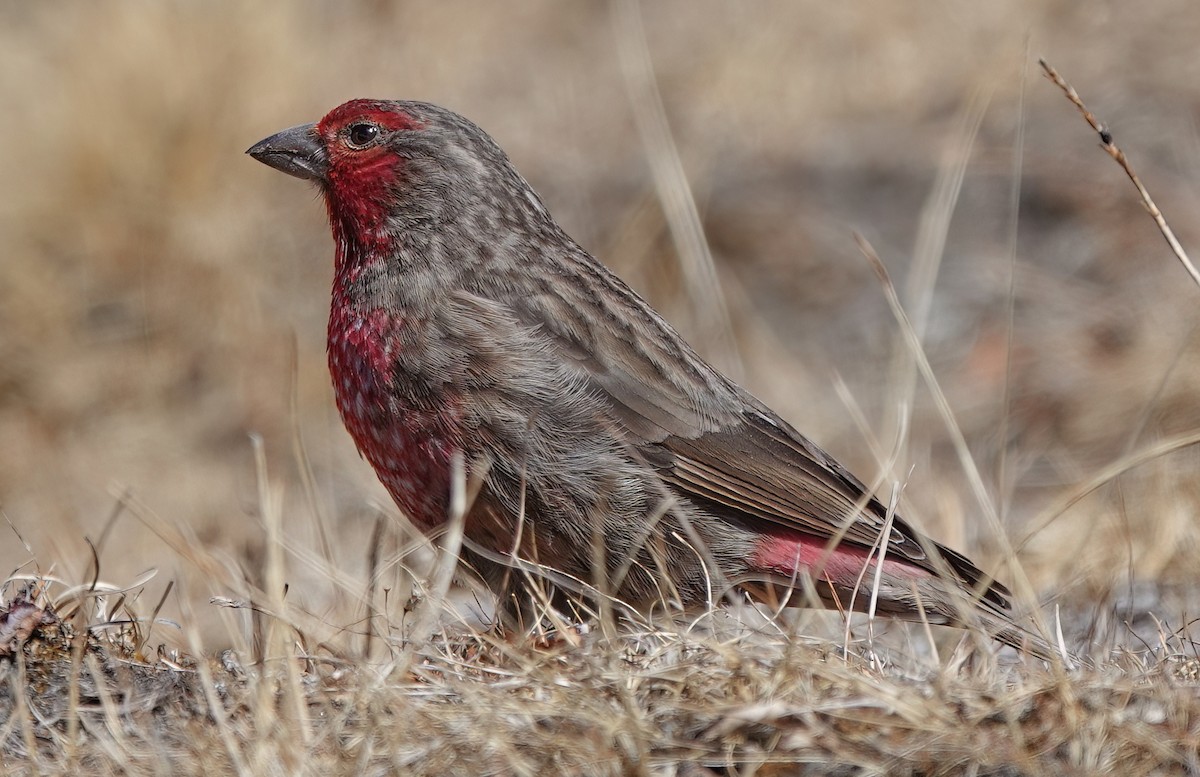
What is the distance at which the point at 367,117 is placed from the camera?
4812 millimetres

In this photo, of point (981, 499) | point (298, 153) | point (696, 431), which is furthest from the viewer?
point (298, 153)

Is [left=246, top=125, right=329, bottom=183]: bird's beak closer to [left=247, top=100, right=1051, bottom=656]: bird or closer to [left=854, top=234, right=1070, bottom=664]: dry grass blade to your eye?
[left=247, top=100, right=1051, bottom=656]: bird

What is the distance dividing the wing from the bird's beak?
89 cm

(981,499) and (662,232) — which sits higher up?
(662,232)

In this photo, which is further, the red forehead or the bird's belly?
the red forehead

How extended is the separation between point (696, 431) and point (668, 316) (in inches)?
161

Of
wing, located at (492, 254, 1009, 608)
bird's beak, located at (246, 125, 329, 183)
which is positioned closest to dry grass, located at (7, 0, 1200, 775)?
wing, located at (492, 254, 1009, 608)

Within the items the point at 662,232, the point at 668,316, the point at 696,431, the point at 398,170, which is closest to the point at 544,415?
the point at 696,431

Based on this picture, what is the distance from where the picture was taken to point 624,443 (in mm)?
4230

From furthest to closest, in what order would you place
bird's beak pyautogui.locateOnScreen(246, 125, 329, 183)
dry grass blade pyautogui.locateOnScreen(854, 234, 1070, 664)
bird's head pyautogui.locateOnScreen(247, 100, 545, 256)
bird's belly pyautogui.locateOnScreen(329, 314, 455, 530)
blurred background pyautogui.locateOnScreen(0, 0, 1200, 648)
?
1. blurred background pyautogui.locateOnScreen(0, 0, 1200, 648)
2. bird's beak pyautogui.locateOnScreen(246, 125, 329, 183)
3. bird's head pyautogui.locateOnScreen(247, 100, 545, 256)
4. bird's belly pyautogui.locateOnScreen(329, 314, 455, 530)
5. dry grass blade pyautogui.locateOnScreen(854, 234, 1070, 664)

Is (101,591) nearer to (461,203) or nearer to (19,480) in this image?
(461,203)

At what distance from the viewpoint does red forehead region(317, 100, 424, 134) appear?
15.8 ft

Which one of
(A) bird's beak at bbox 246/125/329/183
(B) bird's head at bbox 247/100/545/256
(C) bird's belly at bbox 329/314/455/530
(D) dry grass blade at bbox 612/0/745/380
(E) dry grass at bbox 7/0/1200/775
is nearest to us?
(E) dry grass at bbox 7/0/1200/775

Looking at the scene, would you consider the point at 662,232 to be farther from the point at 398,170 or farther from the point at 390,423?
the point at 390,423
